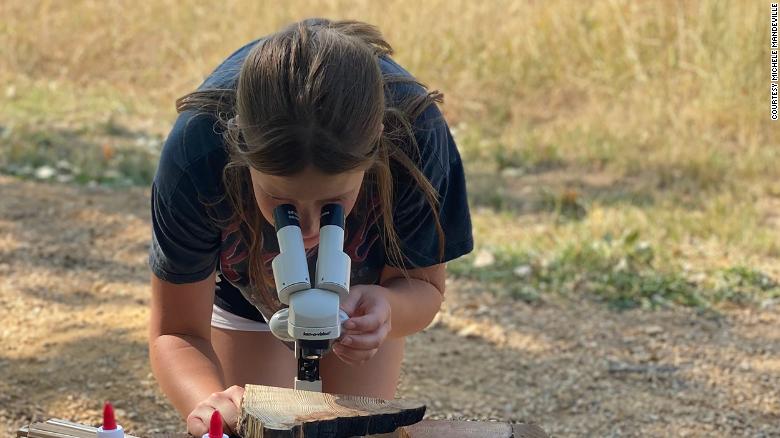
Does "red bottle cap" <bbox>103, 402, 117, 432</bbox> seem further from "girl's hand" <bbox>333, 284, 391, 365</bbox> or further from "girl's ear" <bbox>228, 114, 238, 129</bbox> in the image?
"girl's ear" <bbox>228, 114, 238, 129</bbox>

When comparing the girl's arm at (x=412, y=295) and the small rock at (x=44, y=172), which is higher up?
the girl's arm at (x=412, y=295)

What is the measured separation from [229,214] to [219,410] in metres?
0.49

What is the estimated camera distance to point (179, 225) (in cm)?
239

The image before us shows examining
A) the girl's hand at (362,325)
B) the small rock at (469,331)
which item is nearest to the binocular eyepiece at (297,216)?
the girl's hand at (362,325)

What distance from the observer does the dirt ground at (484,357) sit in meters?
3.58

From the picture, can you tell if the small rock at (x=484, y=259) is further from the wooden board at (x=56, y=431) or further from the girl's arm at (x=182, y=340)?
the wooden board at (x=56, y=431)

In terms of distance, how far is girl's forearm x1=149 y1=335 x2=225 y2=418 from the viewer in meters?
2.39

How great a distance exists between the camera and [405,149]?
94.3 inches

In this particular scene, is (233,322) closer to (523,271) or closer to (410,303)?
(410,303)

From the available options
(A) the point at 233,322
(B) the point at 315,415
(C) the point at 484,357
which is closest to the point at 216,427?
(B) the point at 315,415

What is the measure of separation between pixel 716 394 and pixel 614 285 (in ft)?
→ 2.83

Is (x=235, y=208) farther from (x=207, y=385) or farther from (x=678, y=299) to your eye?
(x=678, y=299)

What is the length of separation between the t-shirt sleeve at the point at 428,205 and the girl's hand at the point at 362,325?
342mm

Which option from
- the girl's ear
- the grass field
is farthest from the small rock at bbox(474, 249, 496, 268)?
the girl's ear
